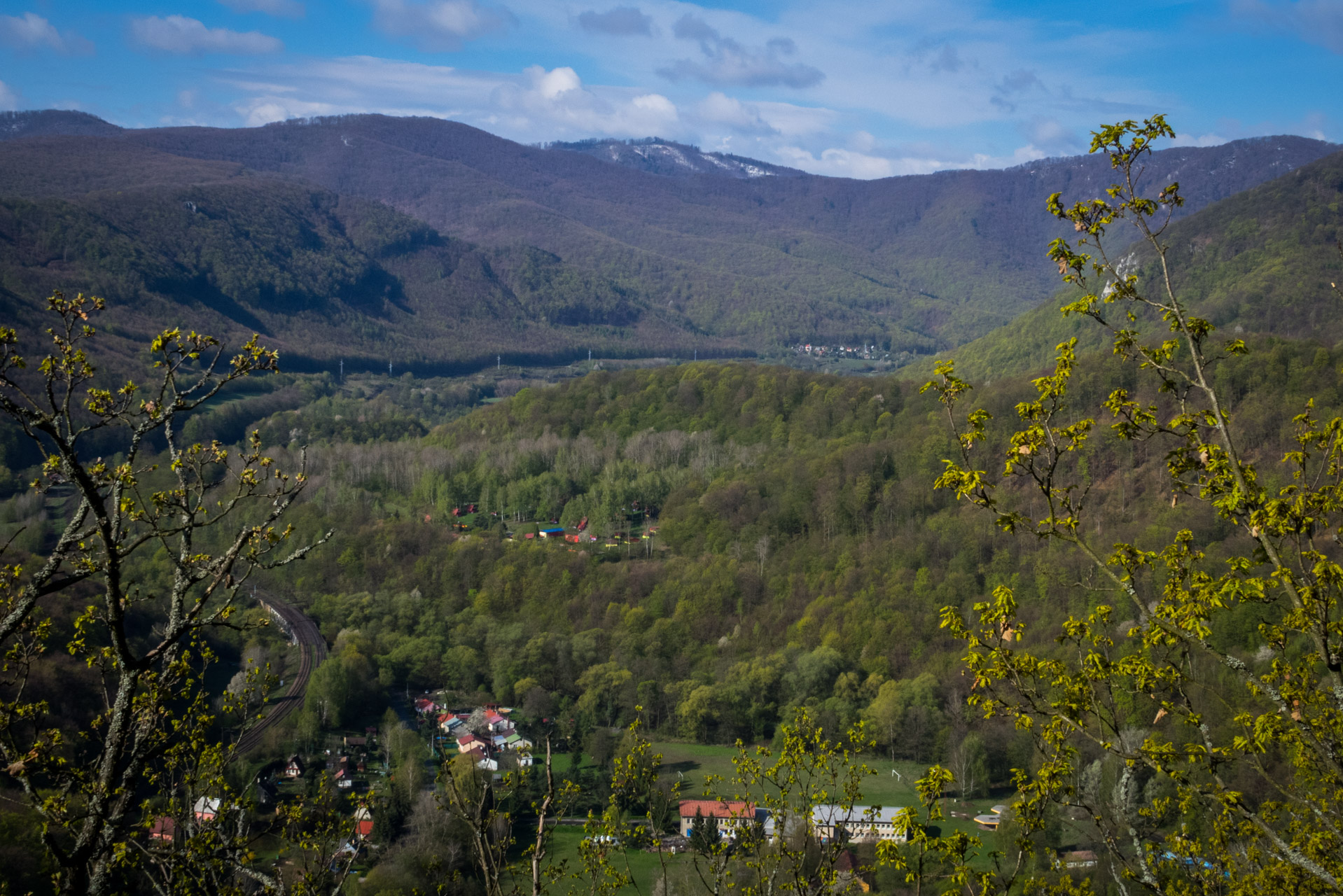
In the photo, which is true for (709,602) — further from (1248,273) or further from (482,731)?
(1248,273)

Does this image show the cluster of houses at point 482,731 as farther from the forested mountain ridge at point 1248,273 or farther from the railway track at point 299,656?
the forested mountain ridge at point 1248,273

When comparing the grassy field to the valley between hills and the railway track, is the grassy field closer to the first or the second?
the valley between hills

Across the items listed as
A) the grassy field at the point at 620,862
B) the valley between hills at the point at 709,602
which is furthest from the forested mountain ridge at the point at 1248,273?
the grassy field at the point at 620,862

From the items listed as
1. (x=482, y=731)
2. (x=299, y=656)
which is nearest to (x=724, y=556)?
(x=482, y=731)

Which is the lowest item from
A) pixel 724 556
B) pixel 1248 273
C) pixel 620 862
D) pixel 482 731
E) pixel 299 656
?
pixel 482 731

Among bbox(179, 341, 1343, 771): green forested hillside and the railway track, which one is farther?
bbox(179, 341, 1343, 771): green forested hillside

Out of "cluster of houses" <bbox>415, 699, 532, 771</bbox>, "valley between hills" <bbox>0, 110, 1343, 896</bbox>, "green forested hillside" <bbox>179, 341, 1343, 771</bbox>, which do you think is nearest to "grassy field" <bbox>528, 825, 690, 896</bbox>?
"valley between hills" <bbox>0, 110, 1343, 896</bbox>
